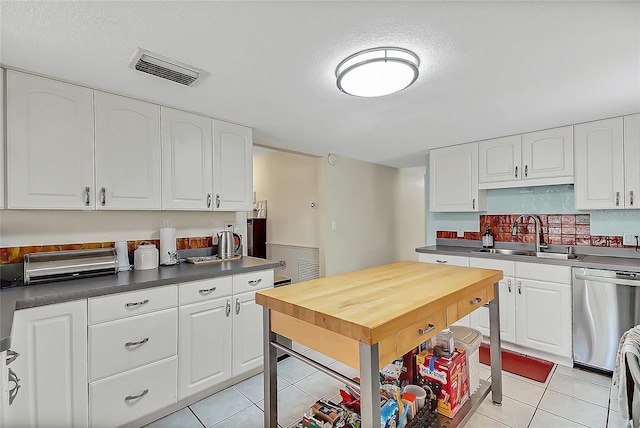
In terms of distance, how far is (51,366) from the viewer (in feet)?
5.20

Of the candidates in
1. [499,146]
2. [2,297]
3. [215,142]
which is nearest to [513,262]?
[499,146]

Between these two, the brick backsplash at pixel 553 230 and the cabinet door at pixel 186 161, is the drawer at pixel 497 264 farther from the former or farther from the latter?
the cabinet door at pixel 186 161

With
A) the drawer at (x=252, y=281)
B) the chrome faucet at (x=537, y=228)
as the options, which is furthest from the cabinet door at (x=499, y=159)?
the drawer at (x=252, y=281)

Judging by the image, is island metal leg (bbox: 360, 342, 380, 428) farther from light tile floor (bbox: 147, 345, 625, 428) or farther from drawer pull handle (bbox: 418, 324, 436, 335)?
light tile floor (bbox: 147, 345, 625, 428)

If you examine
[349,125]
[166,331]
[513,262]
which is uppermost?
[349,125]

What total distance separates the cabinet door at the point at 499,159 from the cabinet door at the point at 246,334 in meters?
2.81

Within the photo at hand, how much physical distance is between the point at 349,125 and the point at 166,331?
7.39 feet

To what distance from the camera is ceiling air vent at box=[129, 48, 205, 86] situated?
5.41 ft

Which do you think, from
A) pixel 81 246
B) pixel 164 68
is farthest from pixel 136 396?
pixel 164 68

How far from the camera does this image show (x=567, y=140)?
9.52 ft

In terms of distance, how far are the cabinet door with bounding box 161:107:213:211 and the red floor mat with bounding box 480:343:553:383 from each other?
2913mm

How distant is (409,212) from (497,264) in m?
2.92

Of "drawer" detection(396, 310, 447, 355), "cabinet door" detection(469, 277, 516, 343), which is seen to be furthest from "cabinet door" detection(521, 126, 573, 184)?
"drawer" detection(396, 310, 447, 355)

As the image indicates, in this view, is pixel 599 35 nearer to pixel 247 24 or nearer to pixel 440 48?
pixel 440 48
